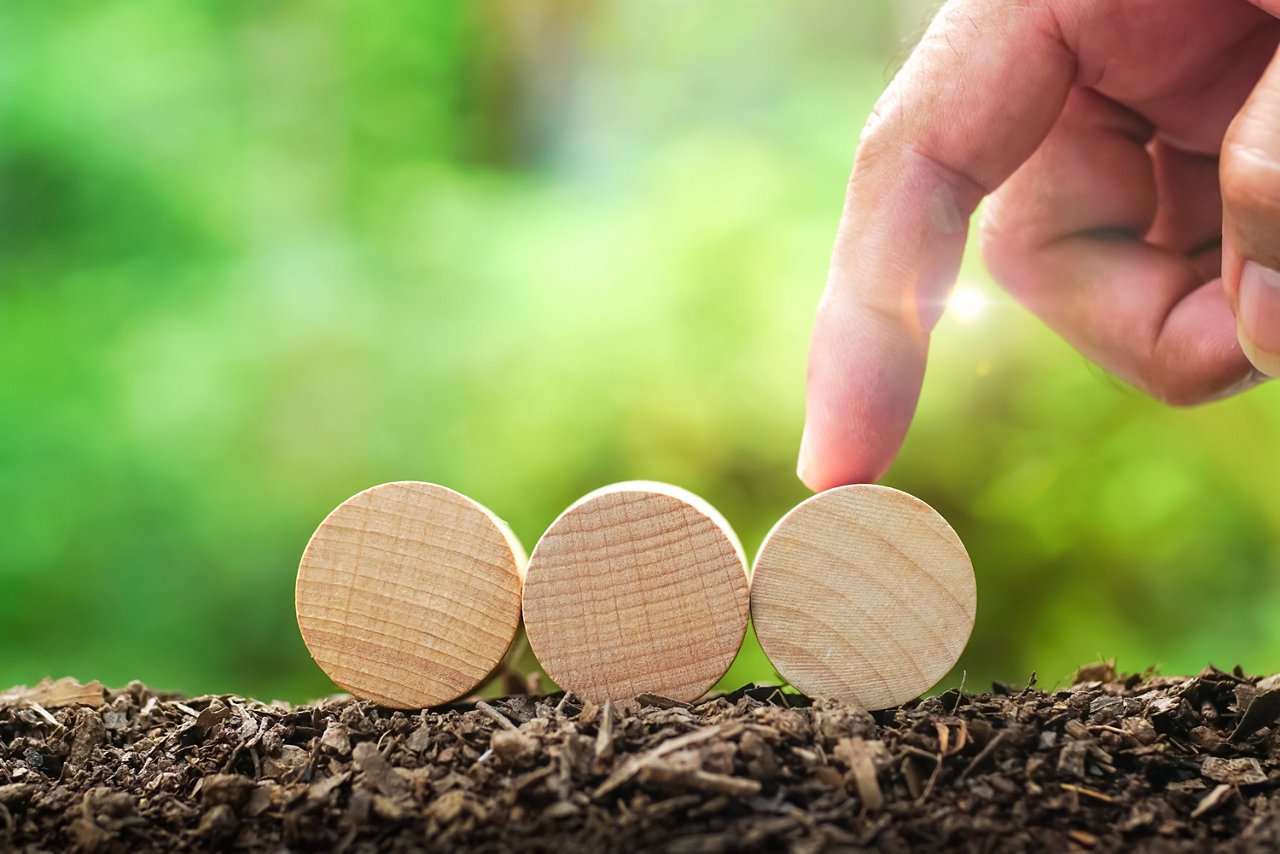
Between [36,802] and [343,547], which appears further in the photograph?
[343,547]

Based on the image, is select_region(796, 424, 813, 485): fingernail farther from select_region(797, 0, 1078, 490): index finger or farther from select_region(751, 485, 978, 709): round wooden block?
select_region(751, 485, 978, 709): round wooden block

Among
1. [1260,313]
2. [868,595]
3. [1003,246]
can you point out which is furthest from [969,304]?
[868,595]

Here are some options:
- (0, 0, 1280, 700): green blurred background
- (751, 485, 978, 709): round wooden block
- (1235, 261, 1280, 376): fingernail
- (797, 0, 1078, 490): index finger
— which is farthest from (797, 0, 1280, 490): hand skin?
(0, 0, 1280, 700): green blurred background

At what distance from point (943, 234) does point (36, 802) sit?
156 centimetres

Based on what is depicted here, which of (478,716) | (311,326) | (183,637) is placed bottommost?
(478,716)

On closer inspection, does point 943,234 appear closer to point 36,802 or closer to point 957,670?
point 36,802

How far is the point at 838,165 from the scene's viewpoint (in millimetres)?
3678

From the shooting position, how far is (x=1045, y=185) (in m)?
2.01

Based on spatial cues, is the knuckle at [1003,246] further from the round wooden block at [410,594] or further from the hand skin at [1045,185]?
the round wooden block at [410,594]

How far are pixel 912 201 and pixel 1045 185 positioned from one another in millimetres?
438

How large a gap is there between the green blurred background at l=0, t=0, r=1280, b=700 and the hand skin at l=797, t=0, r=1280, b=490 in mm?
Result: 1490

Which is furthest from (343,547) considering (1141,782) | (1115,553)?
(1115,553)

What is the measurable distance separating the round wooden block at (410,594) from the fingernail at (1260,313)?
3.26 ft

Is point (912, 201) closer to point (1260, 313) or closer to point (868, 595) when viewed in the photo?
point (1260, 313)
